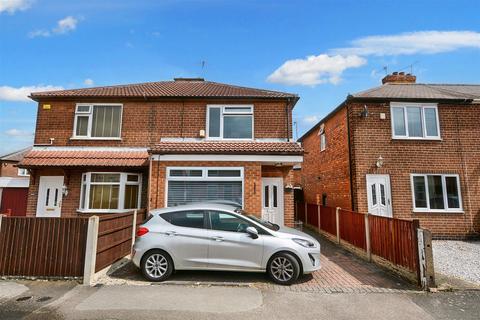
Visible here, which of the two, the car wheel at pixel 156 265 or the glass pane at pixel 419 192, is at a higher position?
the glass pane at pixel 419 192

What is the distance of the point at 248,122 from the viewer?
36.2 ft

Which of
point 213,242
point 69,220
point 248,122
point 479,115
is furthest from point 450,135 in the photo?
point 69,220

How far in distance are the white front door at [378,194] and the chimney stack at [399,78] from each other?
6.65 m

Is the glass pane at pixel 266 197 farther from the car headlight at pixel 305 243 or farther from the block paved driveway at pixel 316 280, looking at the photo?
the car headlight at pixel 305 243

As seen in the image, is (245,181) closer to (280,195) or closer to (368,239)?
(280,195)

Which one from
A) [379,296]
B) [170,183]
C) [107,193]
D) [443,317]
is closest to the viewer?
[443,317]

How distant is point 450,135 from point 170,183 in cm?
1162

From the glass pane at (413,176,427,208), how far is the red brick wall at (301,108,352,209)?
102 inches

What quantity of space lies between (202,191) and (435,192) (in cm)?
956

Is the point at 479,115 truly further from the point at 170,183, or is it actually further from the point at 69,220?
the point at 69,220

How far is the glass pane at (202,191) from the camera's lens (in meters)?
9.05

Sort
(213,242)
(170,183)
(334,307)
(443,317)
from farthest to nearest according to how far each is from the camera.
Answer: (170,183) → (213,242) → (334,307) → (443,317)

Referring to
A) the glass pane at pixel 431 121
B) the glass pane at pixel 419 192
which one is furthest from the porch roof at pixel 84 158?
the glass pane at pixel 431 121

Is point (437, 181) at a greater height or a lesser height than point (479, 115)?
lesser
